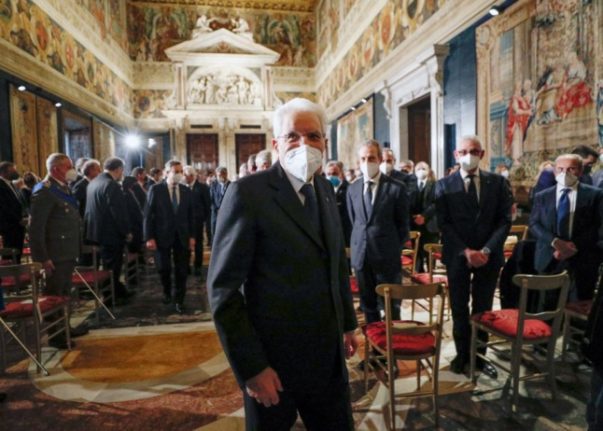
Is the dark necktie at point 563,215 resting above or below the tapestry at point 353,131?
below

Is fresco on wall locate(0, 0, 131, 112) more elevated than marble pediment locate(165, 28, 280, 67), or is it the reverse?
marble pediment locate(165, 28, 280, 67)

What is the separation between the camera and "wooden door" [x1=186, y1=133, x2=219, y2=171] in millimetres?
21922

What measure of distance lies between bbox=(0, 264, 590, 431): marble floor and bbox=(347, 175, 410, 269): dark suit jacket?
1.02 metres

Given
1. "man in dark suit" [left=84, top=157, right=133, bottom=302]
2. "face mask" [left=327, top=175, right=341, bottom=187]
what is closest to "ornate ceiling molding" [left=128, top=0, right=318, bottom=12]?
"face mask" [left=327, top=175, right=341, bottom=187]

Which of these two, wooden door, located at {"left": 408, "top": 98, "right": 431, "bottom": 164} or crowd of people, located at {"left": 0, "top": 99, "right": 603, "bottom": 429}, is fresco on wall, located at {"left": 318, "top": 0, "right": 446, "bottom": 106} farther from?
crowd of people, located at {"left": 0, "top": 99, "right": 603, "bottom": 429}

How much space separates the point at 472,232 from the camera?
3656 mm

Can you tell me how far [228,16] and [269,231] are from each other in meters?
23.2

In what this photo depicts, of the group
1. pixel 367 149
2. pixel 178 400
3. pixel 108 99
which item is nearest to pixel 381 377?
pixel 178 400

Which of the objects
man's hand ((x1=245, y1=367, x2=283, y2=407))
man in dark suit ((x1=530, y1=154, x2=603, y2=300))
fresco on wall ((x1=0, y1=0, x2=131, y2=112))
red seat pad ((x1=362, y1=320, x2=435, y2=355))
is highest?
fresco on wall ((x1=0, y1=0, x2=131, y2=112))

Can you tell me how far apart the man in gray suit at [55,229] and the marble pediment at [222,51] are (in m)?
18.4

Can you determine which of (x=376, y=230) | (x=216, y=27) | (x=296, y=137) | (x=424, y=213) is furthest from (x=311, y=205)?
(x=216, y=27)

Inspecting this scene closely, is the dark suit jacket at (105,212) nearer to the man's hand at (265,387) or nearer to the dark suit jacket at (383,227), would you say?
the dark suit jacket at (383,227)

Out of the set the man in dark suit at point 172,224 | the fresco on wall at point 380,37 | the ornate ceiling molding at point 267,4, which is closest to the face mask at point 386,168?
the man in dark suit at point 172,224

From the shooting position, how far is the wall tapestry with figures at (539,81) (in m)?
5.33
